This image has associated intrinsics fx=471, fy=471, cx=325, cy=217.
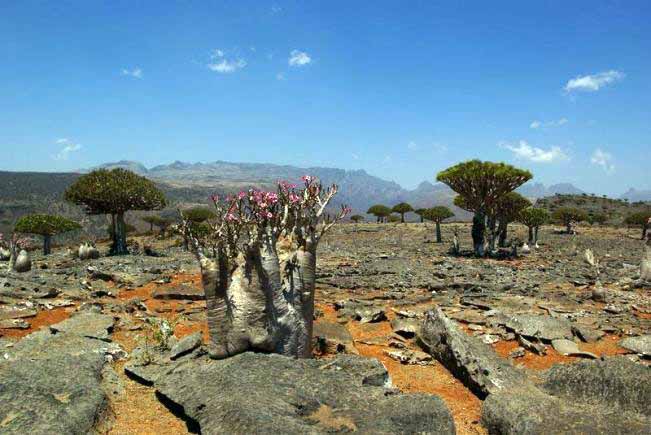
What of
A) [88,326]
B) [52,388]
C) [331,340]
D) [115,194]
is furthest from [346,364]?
[115,194]

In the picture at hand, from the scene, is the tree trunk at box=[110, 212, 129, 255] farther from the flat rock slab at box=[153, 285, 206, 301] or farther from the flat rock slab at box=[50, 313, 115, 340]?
the flat rock slab at box=[50, 313, 115, 340]

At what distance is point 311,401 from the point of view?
22.3ft

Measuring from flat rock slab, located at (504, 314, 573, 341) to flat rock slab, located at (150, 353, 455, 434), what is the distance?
6358 mm

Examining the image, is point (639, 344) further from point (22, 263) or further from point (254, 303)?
point (22, 263)

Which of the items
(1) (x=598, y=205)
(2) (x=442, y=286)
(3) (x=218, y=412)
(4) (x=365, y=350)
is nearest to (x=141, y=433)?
(3) (x=218, y=412)

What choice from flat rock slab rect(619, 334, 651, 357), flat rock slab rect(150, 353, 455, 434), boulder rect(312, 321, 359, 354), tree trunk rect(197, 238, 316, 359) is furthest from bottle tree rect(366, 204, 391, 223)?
flat rock slab rect(150, 353, 455, 434)

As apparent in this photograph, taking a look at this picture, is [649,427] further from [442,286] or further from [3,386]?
[442,286]

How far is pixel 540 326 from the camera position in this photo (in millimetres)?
13086

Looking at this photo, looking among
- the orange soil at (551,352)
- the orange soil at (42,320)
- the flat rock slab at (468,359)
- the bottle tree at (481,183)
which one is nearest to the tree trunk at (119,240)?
the orange soil at (42,320)

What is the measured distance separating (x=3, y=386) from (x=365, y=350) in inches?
295

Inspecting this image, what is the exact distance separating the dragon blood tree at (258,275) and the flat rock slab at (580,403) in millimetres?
3814

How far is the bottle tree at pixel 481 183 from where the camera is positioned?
34.4m

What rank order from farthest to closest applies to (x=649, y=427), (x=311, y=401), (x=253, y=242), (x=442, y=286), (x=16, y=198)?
(x=16, y=198)
(x=442, y=286)
(x=253, y=242)
(x=311, y=401)
(x=649, y=427)

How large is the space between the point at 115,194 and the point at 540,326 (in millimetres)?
27955
